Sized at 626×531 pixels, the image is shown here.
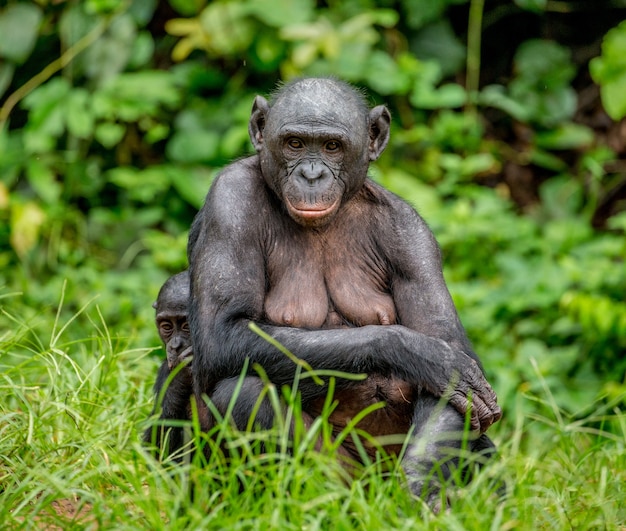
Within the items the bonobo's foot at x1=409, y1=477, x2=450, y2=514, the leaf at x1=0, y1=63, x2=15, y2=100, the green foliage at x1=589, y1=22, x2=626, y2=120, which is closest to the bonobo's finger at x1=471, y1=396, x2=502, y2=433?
the bonobo's foot at x1=409, y1=477, x2=450, y2=514

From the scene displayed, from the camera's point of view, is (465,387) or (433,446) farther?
(465,387)

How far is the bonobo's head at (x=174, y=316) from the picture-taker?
19.0ft

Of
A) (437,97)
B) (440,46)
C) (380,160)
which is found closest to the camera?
(437,97)

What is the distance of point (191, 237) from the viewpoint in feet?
18.0

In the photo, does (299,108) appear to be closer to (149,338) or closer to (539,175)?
(149,338)

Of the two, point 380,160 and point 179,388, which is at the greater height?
point 179,388

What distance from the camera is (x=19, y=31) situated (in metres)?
10.8

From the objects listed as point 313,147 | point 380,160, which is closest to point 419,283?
point 313,147

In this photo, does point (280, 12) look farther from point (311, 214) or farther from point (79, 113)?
point (311, 214)

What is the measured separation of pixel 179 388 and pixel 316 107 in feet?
5.45

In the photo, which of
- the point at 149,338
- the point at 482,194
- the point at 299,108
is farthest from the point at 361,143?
the point at 482,194

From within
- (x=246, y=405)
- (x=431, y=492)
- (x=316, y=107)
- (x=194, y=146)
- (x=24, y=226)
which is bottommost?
(x=24, y=226)

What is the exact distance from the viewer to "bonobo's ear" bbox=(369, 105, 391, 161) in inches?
219

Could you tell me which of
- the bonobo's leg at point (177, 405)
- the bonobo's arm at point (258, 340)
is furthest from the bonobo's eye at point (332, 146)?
the bonobo's leg at point (177, 405)
